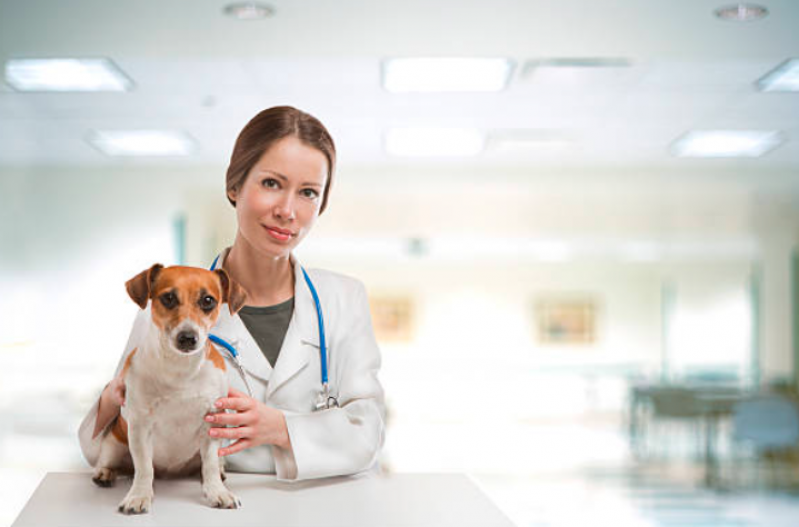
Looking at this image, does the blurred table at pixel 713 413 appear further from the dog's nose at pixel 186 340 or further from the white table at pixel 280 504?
the dog's nose at pixel 186 340

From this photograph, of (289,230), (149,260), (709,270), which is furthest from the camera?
(709,270)

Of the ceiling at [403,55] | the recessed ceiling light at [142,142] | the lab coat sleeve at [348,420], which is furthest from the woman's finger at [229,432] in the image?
the recessed ceiling light at [142,142]

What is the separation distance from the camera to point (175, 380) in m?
1.02

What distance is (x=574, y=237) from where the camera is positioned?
449cm

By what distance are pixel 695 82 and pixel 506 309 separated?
173 cm

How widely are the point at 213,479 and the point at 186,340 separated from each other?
0.74ft

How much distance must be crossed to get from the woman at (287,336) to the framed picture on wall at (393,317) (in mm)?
3245

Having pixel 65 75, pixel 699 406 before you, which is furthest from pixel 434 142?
pixel 699 406

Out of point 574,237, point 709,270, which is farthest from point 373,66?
point 709,270

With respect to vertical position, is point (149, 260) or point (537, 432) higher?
point (149, 260)

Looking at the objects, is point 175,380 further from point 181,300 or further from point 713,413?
point 713,413

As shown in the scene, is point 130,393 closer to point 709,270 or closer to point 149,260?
point 149,260

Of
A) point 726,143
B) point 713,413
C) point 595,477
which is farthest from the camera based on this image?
point 595,477

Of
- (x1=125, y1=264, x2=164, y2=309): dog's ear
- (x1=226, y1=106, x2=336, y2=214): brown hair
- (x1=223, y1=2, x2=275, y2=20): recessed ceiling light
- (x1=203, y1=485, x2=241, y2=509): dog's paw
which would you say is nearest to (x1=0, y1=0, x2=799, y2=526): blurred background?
(x1=223, y1=2, x2=275, y2=20): recessed ceiling light
